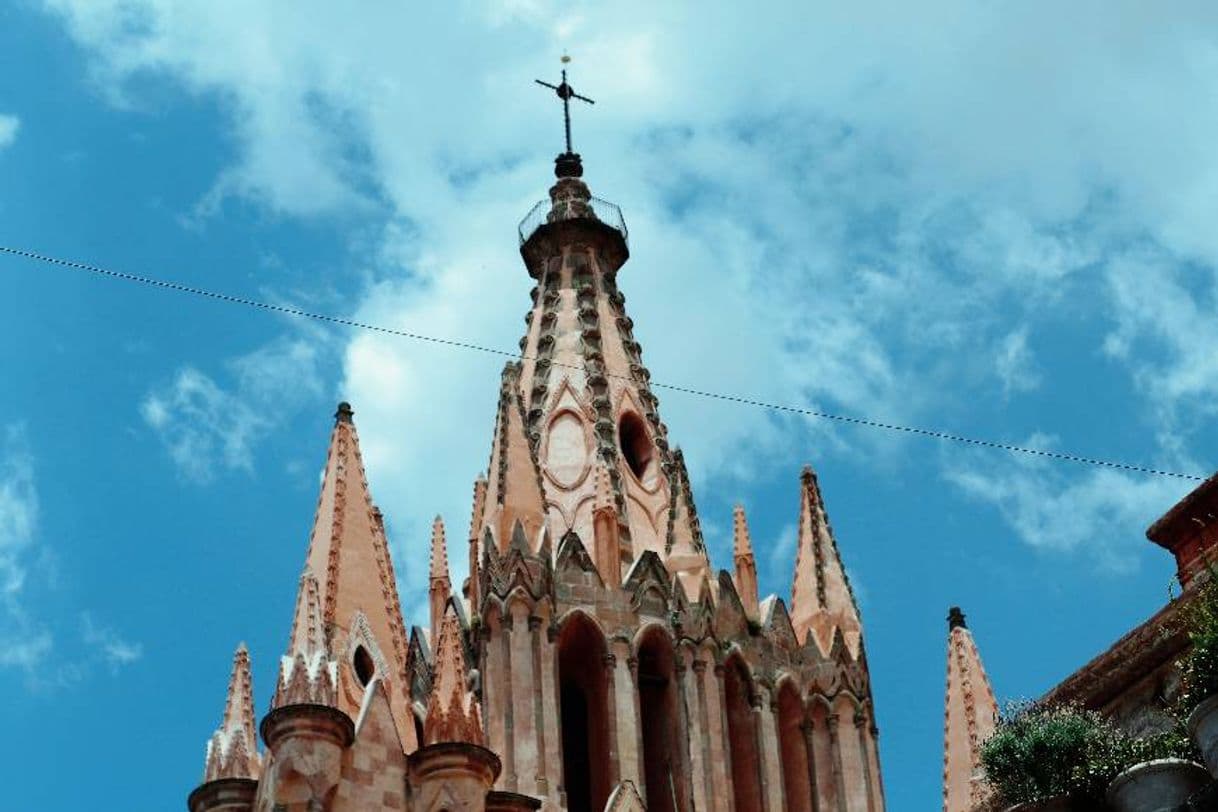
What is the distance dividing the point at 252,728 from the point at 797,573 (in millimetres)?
14782

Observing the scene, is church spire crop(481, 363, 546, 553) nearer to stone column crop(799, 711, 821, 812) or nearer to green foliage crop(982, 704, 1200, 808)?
stone column crop(799, 711, 821, 812)

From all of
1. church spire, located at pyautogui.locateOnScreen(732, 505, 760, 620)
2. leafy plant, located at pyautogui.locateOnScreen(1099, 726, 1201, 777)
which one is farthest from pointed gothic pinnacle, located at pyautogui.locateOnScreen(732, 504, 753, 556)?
leafy plant, located at pyautogui.locateOnScreen(1099, 726, 1201, 777)

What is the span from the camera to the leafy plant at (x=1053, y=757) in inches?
653

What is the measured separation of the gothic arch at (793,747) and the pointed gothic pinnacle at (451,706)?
10.7 metres

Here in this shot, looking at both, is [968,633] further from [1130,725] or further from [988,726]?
[1130,725]

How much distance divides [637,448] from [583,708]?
6.04m

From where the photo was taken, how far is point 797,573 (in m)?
42.7

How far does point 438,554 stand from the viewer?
4119 cm

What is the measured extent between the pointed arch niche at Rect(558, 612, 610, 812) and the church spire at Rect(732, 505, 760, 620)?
297 centimetres

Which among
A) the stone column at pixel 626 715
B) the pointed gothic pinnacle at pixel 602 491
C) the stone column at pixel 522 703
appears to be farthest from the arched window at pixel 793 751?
the stone column at pixel 522 703

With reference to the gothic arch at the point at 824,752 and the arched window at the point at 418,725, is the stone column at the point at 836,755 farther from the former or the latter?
the arched window at the point at 418,725

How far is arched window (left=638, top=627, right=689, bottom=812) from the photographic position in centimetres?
3762

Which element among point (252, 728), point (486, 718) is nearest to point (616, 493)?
point (486, 718)

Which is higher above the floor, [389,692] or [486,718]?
[486,718]
